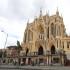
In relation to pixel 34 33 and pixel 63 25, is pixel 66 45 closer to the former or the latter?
pixel 63 25

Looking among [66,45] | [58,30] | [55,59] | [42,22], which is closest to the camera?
[55,59]

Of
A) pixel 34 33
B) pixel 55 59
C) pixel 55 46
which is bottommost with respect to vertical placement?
pixel 55 59

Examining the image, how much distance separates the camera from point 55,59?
198ft

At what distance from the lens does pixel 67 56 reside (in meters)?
62.9

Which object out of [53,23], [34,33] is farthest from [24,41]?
[53,23]

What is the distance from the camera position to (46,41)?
229ft

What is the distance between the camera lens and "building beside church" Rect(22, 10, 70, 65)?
207ft

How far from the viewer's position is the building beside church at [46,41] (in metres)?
63.0

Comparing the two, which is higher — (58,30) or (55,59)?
(58,30)

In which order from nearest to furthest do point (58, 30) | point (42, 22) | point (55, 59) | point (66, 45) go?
point (55, 59)
point (66, 45)
point (58, 30)
point (42, 22)

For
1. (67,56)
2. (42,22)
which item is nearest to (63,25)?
(42,22)

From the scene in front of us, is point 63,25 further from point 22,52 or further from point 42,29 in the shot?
point 22,52

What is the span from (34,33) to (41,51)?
7.64 meters

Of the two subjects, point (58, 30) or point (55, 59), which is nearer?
point (55, 59)
